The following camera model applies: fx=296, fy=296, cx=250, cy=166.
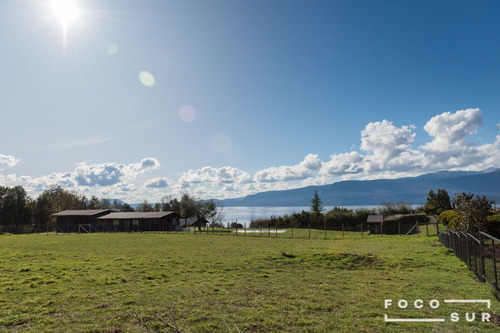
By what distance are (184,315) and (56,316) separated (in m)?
3.14

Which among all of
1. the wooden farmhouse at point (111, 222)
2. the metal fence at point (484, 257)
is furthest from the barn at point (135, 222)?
the metal fence at point (484, 257)

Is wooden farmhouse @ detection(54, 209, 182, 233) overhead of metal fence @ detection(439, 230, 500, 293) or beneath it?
beneath

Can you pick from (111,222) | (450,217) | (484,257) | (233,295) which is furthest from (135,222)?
(484,257)

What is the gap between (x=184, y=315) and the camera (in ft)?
23.6

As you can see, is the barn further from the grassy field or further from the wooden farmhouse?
the grassy field

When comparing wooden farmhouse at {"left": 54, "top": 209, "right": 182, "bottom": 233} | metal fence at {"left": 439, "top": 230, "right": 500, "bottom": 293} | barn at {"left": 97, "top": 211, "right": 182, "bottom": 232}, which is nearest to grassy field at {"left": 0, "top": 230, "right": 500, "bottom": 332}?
metal fence at {"left": 439, "top": 230, "right": 500, "bottom": 293}

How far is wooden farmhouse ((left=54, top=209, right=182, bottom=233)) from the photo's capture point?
6316 cm

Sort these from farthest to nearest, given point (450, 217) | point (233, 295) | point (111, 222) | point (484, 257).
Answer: point (111, 222), point (450, 217), point (484, 257), point (233, 295)

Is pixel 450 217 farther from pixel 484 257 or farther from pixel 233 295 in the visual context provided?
pixel 233 295

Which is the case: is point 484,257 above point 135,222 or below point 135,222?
above

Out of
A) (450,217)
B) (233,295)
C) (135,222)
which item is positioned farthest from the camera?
(135,222)

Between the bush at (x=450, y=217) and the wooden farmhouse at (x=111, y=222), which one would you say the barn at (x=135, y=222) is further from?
Result: the bush at (x=450, y=217)

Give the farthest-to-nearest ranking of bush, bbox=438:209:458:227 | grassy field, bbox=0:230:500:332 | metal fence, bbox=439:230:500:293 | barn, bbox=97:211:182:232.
Result: barn, bbox=97:211:182:232 < bush, bbox=438:209:458:227 < metal fence, bbox=439:230:500:293 < grassy field, bbox=0:230:500:332

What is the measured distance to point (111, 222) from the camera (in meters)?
66.3
